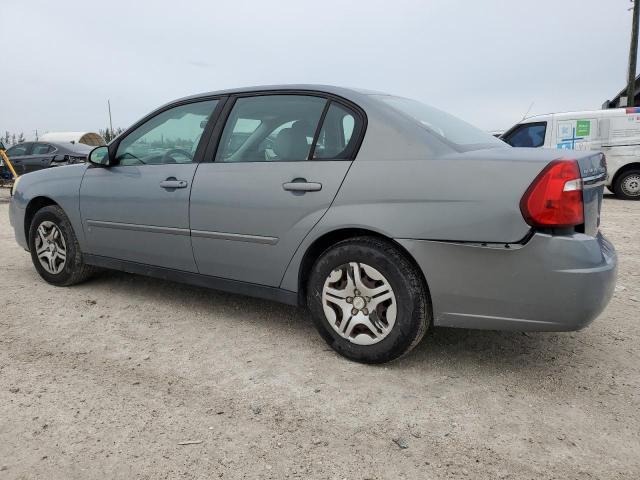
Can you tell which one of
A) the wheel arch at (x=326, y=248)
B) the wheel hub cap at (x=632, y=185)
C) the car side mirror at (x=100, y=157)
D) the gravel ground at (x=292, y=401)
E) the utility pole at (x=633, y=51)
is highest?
the utility pole at (x=633, y=51)

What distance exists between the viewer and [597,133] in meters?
10.9

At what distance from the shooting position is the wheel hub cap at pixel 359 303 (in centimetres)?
270

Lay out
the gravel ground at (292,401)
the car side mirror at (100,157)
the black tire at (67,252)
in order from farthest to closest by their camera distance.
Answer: the black tire at (67,252) → the car side mirror at (100,157) → the gravel ground at (292,401)

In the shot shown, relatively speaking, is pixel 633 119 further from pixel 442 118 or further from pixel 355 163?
pixel 355 163

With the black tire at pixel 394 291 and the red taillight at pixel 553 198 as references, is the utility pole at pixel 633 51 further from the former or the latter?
the black tire at pixel 394 291

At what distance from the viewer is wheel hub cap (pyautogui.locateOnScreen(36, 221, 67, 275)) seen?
14.1 ft

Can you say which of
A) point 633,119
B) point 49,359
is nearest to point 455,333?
point 49,359

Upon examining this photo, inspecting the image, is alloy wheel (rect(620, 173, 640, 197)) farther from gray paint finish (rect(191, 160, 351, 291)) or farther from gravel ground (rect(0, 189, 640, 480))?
gray paint finish (rect(191, 160, 351, 291))

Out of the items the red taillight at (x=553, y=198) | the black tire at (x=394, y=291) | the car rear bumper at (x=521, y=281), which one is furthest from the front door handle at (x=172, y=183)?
the red taillight at (x=553, y=198)

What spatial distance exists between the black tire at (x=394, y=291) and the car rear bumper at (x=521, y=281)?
3.0 inches

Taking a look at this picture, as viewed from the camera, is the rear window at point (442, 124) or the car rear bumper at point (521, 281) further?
the rear window at point (442, 124)

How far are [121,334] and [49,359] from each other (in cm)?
47

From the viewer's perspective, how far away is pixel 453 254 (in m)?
2.50

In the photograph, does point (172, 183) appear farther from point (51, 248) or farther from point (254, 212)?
point (51, 248)
